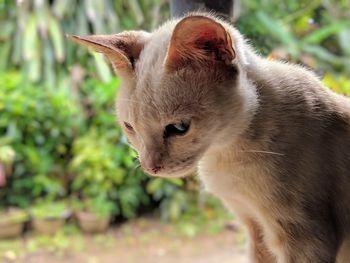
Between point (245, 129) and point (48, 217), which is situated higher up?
point (245, 129)

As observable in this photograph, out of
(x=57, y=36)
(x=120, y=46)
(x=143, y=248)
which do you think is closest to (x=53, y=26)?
(x=57, y=36)

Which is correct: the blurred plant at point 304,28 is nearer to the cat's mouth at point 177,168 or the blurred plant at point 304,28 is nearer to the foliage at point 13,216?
the cat's mouth at point 177,168

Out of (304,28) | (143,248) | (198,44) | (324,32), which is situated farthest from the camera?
(143,248)

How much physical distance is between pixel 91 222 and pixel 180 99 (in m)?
1.41

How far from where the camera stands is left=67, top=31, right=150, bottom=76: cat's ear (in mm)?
582

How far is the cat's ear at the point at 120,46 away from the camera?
58 centimetres

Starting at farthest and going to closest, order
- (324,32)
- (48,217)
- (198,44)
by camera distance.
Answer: (48,217)
(324,32)
(198,44)

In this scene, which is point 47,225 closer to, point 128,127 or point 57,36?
point 57,36

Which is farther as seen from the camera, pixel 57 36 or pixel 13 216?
pixel 13 216

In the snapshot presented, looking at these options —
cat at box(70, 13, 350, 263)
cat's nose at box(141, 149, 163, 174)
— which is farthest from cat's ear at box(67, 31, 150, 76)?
cat's nose at box(141, 149, 163, 174)

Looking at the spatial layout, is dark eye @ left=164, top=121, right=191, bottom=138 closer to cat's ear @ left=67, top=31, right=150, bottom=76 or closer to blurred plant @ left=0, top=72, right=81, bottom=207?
cat's ear @ left=67, top=31, right=150, bottom=76

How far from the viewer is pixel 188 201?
6.42 feet

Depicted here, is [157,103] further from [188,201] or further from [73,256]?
[188,201]

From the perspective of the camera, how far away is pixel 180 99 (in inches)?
22.4
